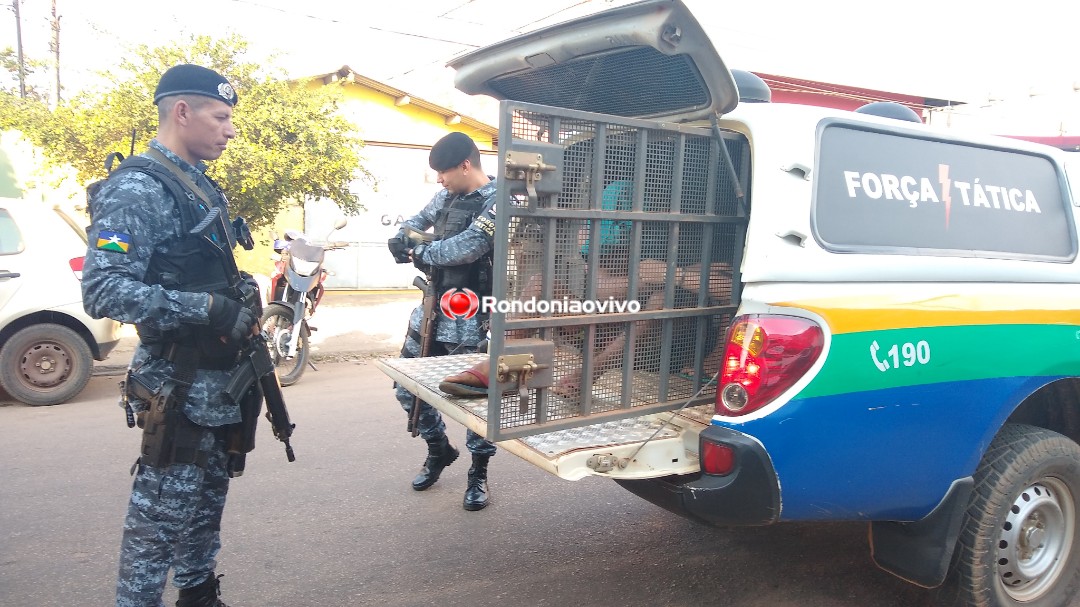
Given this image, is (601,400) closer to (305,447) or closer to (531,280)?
(531,280)

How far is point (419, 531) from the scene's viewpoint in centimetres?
365

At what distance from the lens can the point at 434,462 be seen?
13.8 ft

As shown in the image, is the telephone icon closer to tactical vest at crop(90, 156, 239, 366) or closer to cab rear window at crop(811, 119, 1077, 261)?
cab rear window at crop(811, 119, 1077, 261)

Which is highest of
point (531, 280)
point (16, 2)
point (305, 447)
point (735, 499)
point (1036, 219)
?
point (16, 2)

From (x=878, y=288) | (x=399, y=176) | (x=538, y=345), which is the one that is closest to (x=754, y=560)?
(x=878, y=288)

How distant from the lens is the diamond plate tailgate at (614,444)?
2355 mm

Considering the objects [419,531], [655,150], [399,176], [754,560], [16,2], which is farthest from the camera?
[16,2]

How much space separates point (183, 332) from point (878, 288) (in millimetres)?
2339

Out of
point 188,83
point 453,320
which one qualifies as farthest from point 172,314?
point 453,320

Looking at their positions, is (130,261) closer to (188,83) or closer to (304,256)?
(188,83)

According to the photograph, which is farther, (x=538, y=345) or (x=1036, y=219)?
(x=1036, y=219)

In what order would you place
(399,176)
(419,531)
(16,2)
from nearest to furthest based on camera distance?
(419,531) → (399,176) → (16,2)

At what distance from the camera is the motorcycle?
6.83 meters

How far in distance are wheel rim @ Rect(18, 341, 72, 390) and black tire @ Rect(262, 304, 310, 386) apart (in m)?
1.58
